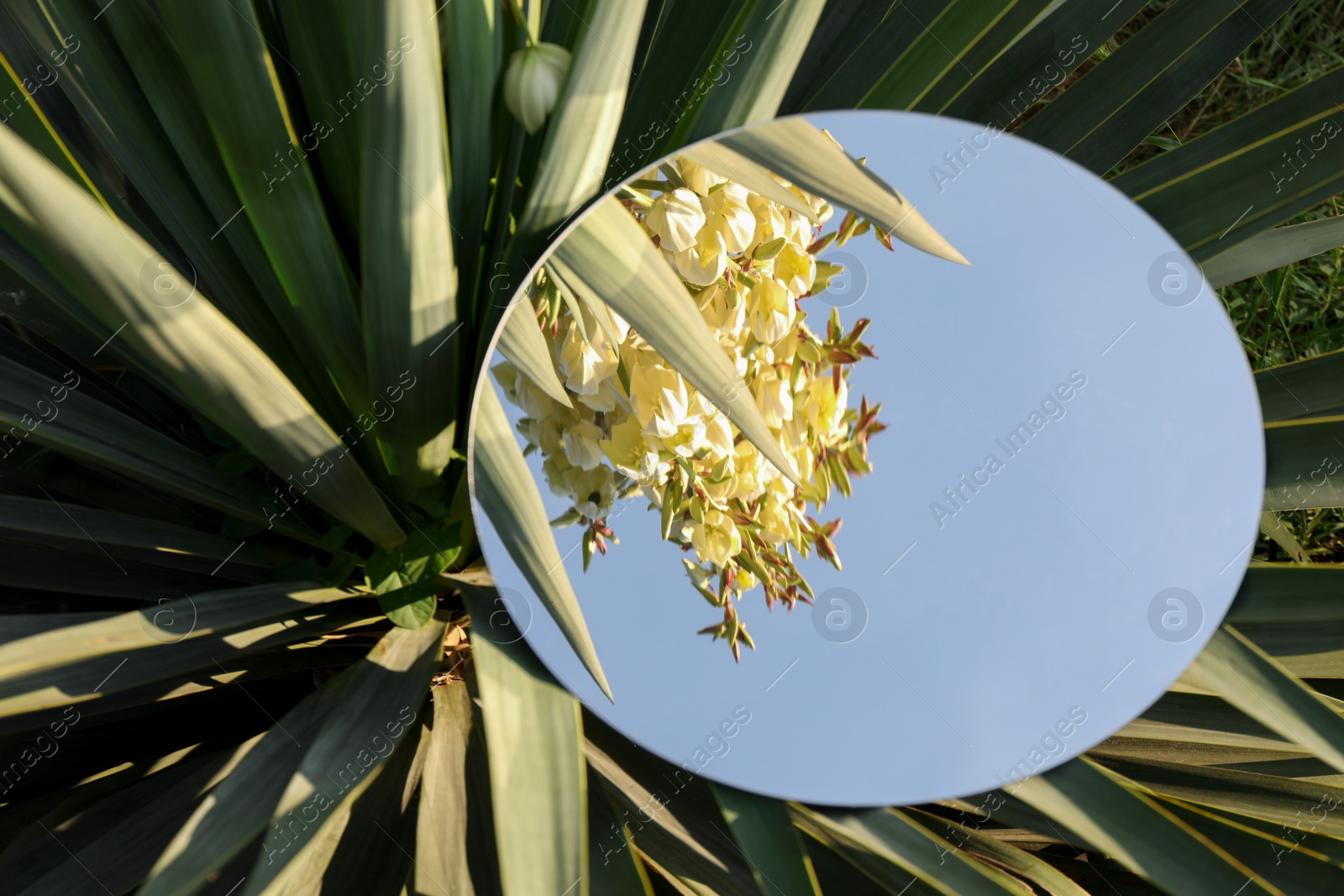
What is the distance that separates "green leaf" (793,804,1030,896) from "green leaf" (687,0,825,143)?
0.56 metres

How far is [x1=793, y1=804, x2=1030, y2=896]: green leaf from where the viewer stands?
61 cm

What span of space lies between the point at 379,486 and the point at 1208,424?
0.76 meters

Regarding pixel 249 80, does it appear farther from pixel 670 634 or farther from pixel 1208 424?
Answer: pixel 1208 424

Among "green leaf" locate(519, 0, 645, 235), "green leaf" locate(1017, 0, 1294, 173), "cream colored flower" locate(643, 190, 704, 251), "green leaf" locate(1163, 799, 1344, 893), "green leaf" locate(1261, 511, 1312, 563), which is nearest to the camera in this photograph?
"green leaf" locate(519, 0, 645, 235)

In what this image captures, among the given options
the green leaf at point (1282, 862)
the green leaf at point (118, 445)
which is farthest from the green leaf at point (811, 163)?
the green leaf at point (1282, 862)

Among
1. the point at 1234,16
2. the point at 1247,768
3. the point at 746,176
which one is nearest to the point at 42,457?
the point at 746,176

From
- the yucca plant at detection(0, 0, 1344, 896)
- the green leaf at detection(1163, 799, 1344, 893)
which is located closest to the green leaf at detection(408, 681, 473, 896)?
the yucca plant at detection(0, 0, 1344, 896)

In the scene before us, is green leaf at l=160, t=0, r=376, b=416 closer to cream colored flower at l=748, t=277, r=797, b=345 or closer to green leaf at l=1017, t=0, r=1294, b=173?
cream colored flower at l=748, t=277, r=797, b=345

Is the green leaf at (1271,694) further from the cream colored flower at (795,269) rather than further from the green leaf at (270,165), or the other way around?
the green leaf at (270,165)

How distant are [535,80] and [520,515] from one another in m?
0.30

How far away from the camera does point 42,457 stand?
89cm

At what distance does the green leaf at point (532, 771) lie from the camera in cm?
51

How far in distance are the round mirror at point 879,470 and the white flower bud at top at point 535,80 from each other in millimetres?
89

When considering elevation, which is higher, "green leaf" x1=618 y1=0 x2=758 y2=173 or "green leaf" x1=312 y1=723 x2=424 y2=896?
"green leaf" x1=618 y1=0 x2=758 y2=173
